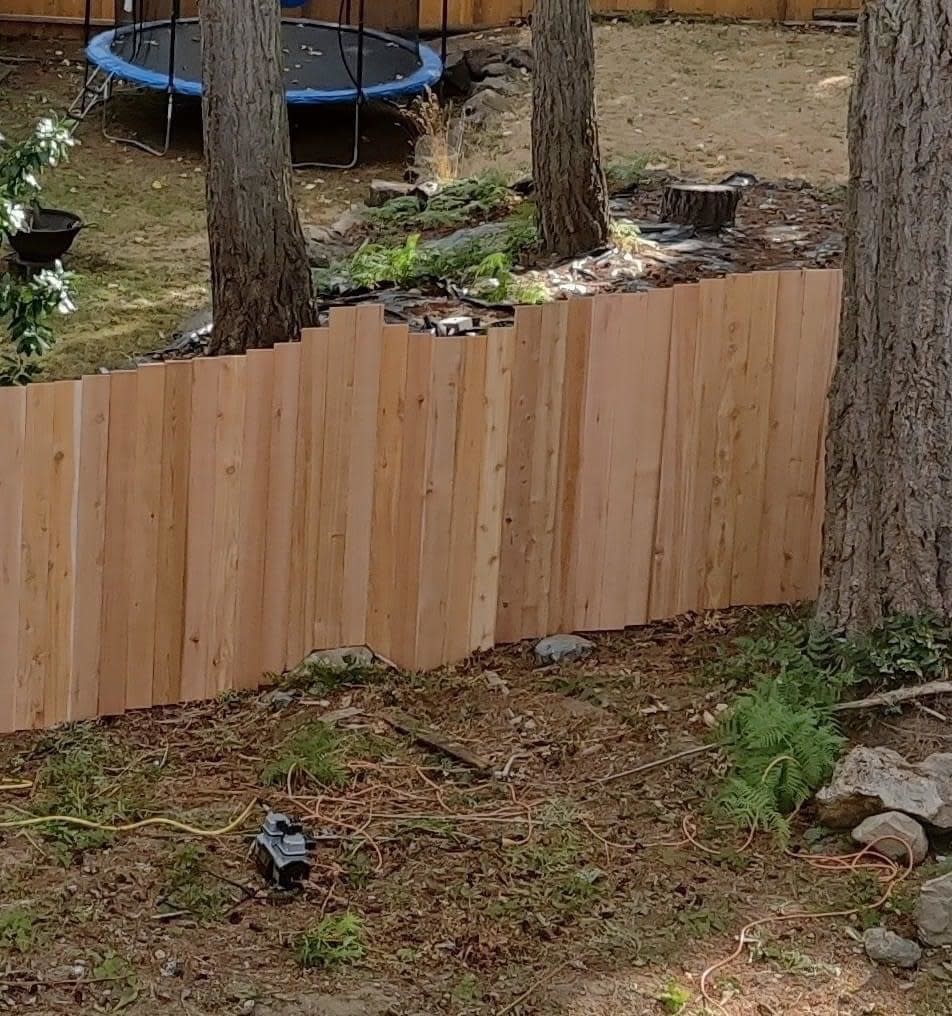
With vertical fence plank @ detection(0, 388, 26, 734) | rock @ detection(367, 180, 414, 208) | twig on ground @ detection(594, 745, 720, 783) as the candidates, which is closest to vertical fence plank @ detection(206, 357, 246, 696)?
vertical fence plank @ detection(0, 388, 26, 734)

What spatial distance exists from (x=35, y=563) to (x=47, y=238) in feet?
18.3

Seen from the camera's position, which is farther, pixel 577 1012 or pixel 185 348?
pixel 185 348

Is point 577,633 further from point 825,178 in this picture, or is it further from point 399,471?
point 825,178

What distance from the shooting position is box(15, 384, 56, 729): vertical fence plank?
16.1 ft

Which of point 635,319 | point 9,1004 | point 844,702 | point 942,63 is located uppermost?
point 942,63

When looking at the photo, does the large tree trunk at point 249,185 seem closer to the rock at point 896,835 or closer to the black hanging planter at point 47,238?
the black hanging planter at point 47,238

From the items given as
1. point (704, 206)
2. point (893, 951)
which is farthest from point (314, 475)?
point (704, 206)

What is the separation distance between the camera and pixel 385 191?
38.0 ft

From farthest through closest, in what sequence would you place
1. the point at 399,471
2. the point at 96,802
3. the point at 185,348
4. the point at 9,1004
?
the point at 185,348 → the point at 399,471 → the point at 96,802 → the point at 9,1004

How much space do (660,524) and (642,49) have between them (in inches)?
401

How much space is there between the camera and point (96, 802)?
15.6 feet

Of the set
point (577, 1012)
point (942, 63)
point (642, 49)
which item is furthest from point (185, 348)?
point (642, 49)

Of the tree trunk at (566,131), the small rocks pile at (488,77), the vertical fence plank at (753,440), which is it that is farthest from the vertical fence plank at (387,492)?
the small rocks pile at (488,77)

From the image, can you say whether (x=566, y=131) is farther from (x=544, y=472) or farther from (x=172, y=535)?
(x=172, y=535)
